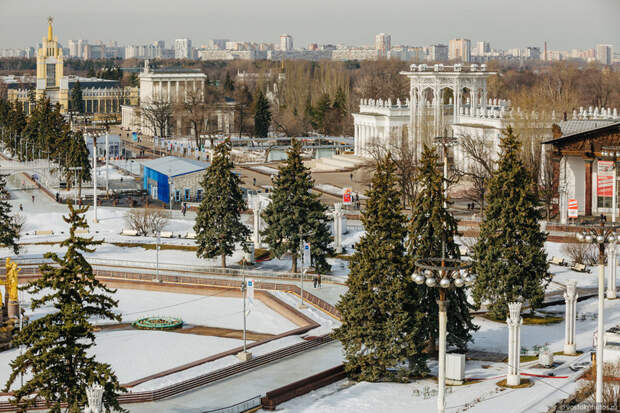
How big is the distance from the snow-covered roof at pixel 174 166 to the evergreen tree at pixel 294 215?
24.8 m

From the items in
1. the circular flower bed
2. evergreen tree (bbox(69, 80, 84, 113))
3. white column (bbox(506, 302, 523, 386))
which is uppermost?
evergreen tree (bbox(69, 80, 84, 113))

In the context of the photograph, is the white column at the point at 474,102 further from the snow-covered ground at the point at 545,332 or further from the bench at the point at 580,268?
the snow-covered ground at the point at 545,332

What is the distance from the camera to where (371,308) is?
35.9 metres

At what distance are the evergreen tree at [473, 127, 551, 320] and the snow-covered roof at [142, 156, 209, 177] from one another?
37.9m

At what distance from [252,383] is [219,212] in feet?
65.0

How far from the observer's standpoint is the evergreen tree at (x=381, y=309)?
1401 inches

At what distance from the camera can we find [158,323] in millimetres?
45281

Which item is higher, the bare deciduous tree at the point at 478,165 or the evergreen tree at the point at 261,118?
the evergreen tree at the point at 261,118

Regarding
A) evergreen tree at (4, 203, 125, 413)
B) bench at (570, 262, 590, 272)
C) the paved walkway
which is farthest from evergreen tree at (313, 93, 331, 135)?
evergreen tree at (4, 203, 125, 413)

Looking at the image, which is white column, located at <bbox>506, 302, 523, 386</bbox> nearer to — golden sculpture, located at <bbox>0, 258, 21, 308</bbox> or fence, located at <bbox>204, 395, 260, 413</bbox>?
fence, located at <bbox>204, 395, 260, 413</bbox>

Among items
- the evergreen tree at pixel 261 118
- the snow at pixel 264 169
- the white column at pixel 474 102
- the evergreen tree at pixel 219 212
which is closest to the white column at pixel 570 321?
the evergreen tree at pixel 219 212

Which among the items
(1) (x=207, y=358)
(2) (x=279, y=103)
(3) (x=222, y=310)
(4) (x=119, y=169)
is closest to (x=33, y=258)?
(3) (x=222, y=310)

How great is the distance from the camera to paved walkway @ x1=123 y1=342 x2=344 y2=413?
33250 millimetres

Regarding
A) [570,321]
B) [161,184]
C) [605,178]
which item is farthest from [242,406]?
[161,184]
